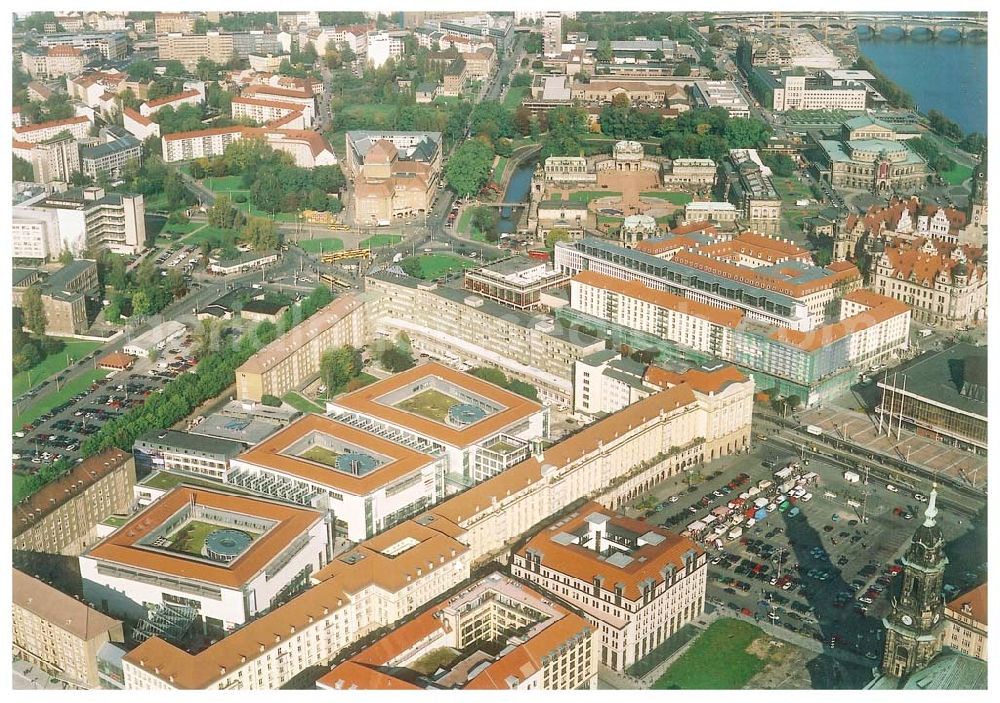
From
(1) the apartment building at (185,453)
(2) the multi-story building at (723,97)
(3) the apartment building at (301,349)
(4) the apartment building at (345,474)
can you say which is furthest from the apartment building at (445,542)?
(2) the multi-story building at (723,97)

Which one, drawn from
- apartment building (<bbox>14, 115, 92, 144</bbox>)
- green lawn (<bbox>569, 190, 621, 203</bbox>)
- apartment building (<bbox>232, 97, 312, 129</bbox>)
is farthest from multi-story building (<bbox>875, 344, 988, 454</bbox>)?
apartment building (<bbox>232, 97, 312, 129</bbox>)

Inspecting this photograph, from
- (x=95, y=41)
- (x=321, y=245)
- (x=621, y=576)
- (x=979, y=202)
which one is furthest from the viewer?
(x=95, y=41)

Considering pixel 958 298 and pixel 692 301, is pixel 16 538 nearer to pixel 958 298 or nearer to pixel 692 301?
pixel 692 301

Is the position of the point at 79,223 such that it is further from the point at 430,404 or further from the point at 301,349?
the point at 430,404

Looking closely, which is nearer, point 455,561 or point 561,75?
point 455,561

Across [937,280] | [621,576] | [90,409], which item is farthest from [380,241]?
[621,576]

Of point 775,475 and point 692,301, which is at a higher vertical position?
point 692,301

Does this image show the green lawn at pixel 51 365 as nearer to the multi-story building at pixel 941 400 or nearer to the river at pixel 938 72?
the multi-story building at pixel 941 400

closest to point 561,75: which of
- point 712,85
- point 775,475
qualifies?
point 712,85
